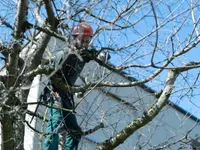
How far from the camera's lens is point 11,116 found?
588 centimetres

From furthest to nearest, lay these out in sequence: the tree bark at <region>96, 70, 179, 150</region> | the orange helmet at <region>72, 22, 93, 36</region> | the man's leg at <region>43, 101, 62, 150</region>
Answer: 1. the man's leg at <region>43, 101, 62, 150</region>
2. the tree bark at <region>96, 70, 179, 150</region>
3. the orange helmet at <region>72, 22, 93, 36</region>

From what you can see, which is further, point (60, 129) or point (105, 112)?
point (105, 112)

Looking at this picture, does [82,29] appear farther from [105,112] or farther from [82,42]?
[105,112]

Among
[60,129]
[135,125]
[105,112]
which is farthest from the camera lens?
[105,112]

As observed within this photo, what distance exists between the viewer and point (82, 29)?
19.5 ft

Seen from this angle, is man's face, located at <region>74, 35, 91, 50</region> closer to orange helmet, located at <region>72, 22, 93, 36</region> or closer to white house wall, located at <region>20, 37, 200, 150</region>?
orange helmet, located at <region>72, 22, 93, 36</region>

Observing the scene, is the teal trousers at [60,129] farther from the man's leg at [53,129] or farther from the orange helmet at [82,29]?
the orange helmet at [82,29]

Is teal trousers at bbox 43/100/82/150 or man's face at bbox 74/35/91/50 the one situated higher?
man's face at bbox 74/35/91/50

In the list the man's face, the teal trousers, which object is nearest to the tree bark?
the teal trousers

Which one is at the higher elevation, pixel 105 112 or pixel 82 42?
pixel 82 42

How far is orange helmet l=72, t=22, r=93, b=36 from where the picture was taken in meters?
5.85

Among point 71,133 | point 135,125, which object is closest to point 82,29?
point 135,125

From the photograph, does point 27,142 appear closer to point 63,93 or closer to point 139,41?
point 63,93

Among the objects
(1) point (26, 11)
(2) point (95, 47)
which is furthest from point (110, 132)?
(1) point (26, 11)
